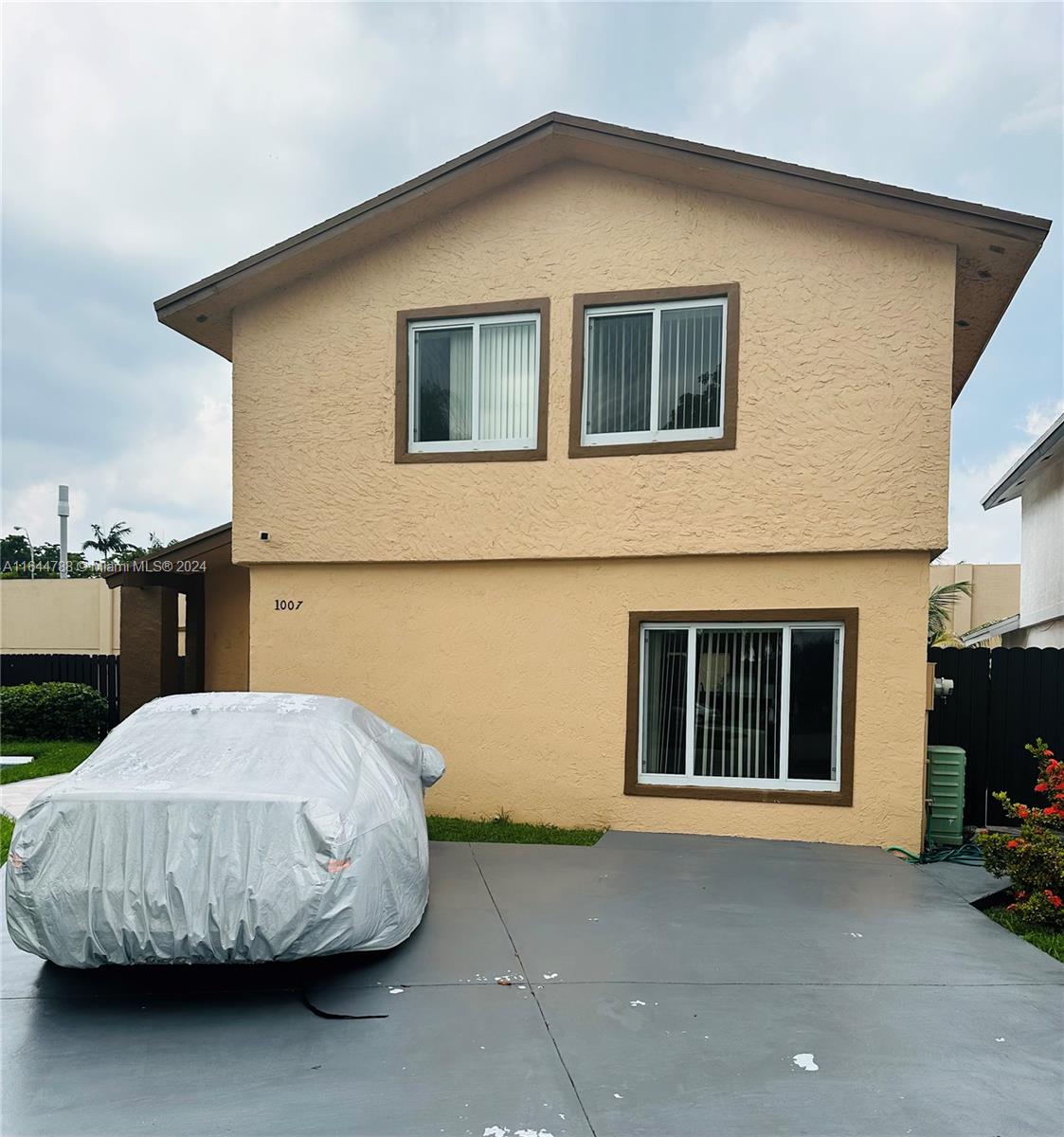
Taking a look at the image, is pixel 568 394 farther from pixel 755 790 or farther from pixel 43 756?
pixel 43 756

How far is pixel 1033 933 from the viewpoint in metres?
6.18

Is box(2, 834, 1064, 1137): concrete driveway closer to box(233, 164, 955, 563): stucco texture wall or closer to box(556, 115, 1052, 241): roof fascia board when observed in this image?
box(233, 164, 955, 563): stucco texture wall

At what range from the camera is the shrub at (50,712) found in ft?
48.4

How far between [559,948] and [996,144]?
12485 millimetres

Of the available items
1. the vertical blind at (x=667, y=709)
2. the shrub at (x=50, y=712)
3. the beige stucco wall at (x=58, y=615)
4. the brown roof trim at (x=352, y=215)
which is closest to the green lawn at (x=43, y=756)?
the shrub at (x=50, y=712)

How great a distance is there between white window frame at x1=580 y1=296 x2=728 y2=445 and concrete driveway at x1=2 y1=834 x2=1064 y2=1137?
14.3ft

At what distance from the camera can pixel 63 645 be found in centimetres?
2844

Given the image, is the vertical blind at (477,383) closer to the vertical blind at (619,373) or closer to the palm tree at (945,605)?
the vertical blind at (619,373)

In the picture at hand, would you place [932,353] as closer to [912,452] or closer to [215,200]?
[912,452]

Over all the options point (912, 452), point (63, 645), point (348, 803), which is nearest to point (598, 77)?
point (912, 452)

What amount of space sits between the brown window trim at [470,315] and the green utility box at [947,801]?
16.0 feet

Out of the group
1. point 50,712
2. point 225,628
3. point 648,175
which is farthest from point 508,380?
point 50,712

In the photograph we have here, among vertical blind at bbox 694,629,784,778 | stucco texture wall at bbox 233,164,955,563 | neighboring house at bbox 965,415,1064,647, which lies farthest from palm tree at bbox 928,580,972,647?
stucco texture wall at bbox 233,164,955,563

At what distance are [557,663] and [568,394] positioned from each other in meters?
2.69
